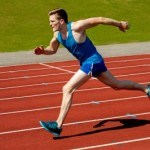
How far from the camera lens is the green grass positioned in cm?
2066

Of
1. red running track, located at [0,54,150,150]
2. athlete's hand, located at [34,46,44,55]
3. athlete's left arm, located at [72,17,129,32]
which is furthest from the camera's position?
athlete's hand, located at [34,46,44,55]

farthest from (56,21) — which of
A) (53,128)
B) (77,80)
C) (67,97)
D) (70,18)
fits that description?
(70,18)

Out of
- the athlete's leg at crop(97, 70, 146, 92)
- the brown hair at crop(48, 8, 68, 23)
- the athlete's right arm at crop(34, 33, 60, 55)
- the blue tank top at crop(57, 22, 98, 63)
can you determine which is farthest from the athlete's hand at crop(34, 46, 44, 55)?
the athlete's leg at crop(97, 70, 146, 92)

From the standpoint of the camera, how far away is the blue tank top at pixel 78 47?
607cm

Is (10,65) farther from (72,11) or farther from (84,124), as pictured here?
(72,11)

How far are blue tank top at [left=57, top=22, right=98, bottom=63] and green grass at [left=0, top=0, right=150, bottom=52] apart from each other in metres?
13.1

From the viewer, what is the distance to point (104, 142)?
595 centimetres

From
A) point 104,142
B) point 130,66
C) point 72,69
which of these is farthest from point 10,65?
point 104,142

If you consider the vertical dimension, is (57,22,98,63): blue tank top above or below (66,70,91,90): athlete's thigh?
above

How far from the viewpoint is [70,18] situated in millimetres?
24000

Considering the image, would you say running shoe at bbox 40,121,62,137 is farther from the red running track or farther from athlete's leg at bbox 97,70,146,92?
athlete's leg at bbox 97,70,146,92

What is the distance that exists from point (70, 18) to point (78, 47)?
18.1 metres

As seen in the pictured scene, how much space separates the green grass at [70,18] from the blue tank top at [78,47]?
1308 centimetres

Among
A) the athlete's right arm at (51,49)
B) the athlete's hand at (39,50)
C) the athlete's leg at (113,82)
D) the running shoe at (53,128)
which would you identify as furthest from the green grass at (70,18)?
the running shoe at (53,128)
